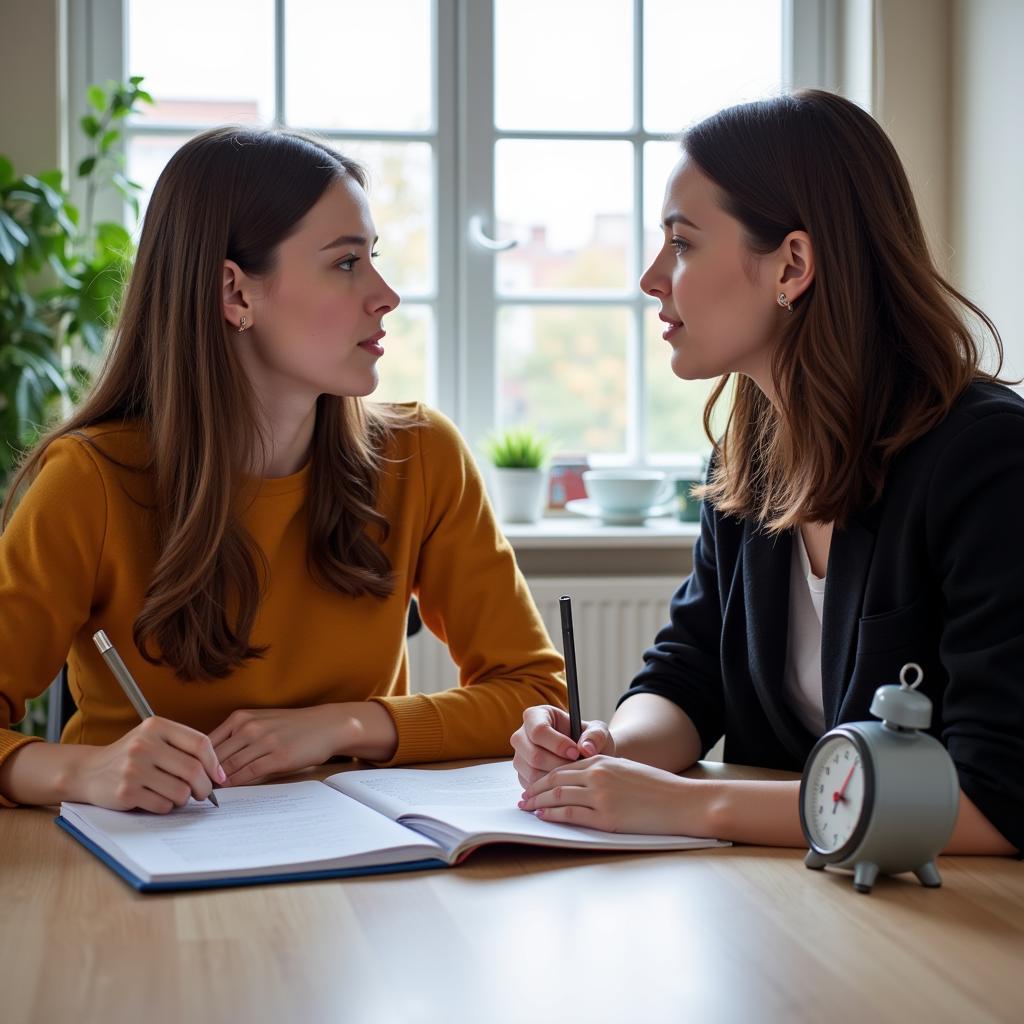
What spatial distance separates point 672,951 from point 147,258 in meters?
1.09

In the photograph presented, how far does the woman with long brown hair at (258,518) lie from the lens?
1.46m

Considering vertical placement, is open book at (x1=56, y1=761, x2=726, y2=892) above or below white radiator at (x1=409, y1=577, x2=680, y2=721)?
above

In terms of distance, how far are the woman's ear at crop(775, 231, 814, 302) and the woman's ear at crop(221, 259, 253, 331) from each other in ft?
2.09

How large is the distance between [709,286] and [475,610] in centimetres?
51

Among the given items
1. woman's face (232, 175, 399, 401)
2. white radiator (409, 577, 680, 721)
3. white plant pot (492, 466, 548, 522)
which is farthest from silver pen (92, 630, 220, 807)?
white plant pot (492, 466, 548, 522)

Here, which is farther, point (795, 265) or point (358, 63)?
point (358, 63)

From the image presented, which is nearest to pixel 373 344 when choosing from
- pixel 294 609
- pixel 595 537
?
pixel 294 609

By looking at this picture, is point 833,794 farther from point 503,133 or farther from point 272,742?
point 503,133

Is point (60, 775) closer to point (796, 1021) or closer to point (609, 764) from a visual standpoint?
point (609, 764)

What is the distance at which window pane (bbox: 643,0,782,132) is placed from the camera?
10.6ft

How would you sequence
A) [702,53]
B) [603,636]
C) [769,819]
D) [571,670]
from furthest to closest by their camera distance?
[702,53], [603,636], [571,670], [769,819]

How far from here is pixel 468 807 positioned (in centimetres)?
118

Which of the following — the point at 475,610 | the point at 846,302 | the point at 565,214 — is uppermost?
the point at 565,214

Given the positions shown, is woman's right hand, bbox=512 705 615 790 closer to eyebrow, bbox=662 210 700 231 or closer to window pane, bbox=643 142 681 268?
eyebrow, bbox=662 210 700 231
